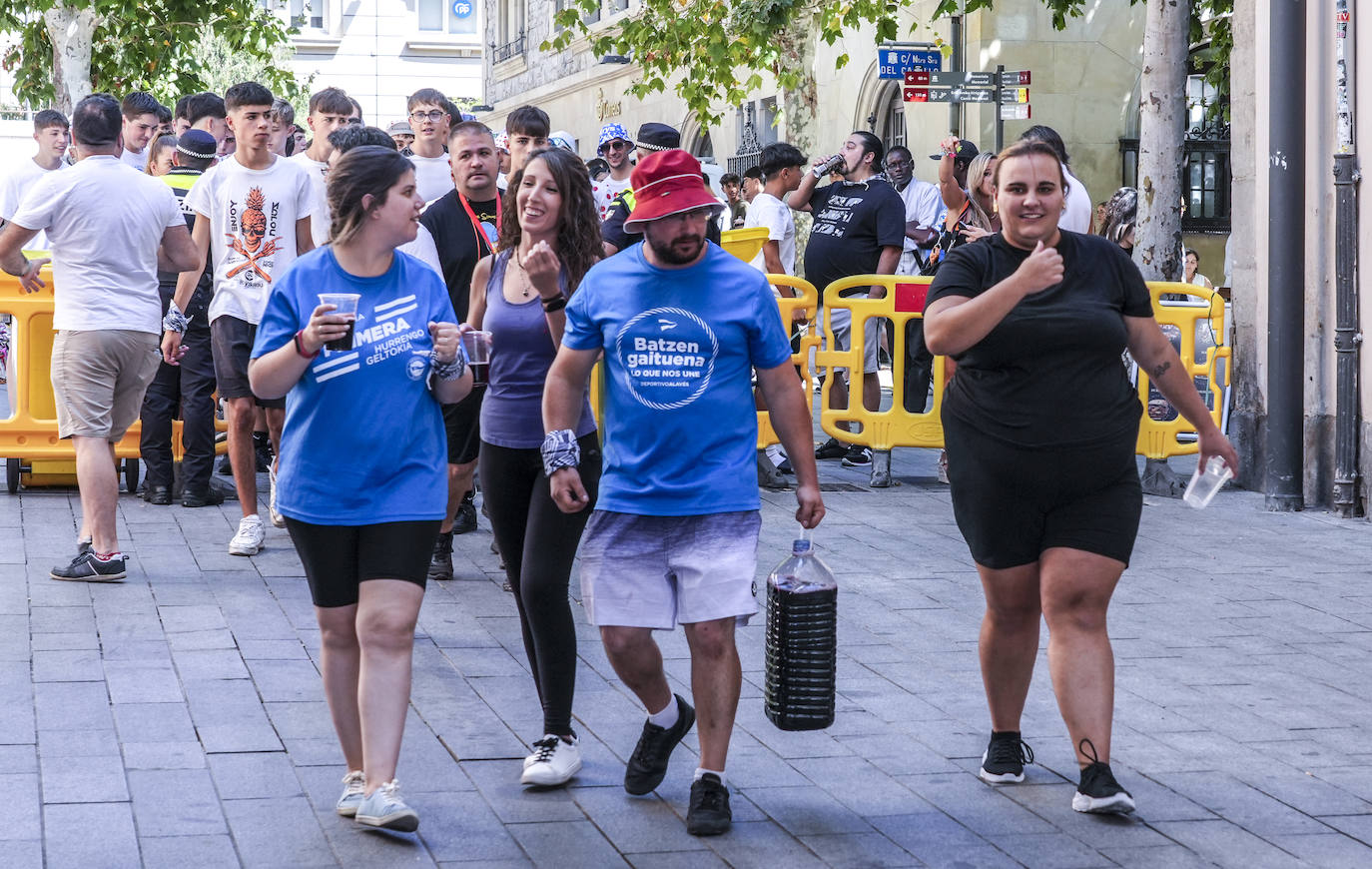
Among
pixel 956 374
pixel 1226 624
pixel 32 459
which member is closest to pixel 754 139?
pixel 32 459

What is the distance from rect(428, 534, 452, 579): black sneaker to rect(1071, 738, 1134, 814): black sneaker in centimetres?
379

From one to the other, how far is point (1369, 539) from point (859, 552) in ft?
9.20

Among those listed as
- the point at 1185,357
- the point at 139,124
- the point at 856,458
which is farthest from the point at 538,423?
the point at 139,124

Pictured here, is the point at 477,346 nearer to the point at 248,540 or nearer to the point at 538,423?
the point at 538,423

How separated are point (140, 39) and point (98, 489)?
65.4ft

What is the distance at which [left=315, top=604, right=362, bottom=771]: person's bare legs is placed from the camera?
15.4 ft

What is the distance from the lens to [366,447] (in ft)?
15.2

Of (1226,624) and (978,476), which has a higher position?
(978,476)

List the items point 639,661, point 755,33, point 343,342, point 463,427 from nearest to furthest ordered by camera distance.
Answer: point 343,342
point 639,661
point 463,427
point 755,33

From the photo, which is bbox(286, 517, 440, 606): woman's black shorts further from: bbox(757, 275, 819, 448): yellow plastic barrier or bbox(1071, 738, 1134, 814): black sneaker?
bbox(757, 275, 819, 448): yellow plastic barrier

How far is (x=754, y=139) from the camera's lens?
30172mm

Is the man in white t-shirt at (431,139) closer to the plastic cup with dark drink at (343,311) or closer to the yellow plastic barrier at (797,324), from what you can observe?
the yellow plastic barrier at (797,324)

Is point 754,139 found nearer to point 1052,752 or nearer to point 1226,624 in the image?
point 1226,624

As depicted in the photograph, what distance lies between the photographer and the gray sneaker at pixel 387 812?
4484mm
